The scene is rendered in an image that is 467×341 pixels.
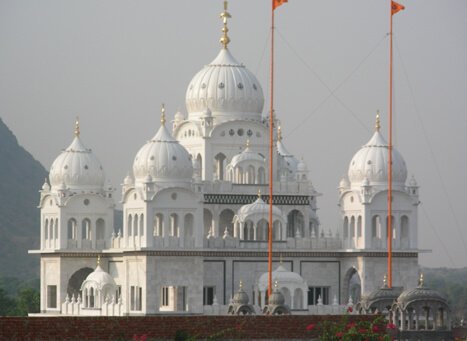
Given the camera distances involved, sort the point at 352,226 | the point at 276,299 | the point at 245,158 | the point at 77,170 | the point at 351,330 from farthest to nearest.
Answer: the point at 77,170
the point at 352,226
the point at 245,158
the point at 276,299
the point at 351,330

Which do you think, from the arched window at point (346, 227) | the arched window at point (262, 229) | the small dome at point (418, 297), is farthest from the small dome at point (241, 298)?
the small dome at point (418, 297)

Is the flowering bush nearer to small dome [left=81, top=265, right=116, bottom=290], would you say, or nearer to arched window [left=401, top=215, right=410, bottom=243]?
small dome [left=81, top=265, right=116, bottom=290]

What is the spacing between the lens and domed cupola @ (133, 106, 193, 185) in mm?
91812

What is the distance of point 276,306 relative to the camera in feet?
267

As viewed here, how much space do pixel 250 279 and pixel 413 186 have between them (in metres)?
9.15

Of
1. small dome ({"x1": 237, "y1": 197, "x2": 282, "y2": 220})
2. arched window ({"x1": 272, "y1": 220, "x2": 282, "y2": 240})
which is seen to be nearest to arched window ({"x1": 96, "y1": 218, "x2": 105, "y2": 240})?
small dome ({"x1": 237, "y1": 197, "x2": 282, "y2": 220})

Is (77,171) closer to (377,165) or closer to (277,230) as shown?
(277,230)

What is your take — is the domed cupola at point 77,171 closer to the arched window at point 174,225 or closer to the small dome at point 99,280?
the small dome at point 99,280

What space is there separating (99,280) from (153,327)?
36496mm

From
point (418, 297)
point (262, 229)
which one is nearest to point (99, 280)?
point (262, 229)

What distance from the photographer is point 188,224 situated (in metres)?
92.5

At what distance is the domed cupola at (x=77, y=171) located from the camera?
9875 centimetres

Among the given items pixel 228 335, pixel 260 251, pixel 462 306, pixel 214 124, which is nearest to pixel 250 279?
pixel 260 251

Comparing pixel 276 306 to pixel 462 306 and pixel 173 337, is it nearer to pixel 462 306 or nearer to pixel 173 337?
pixel 173 337
